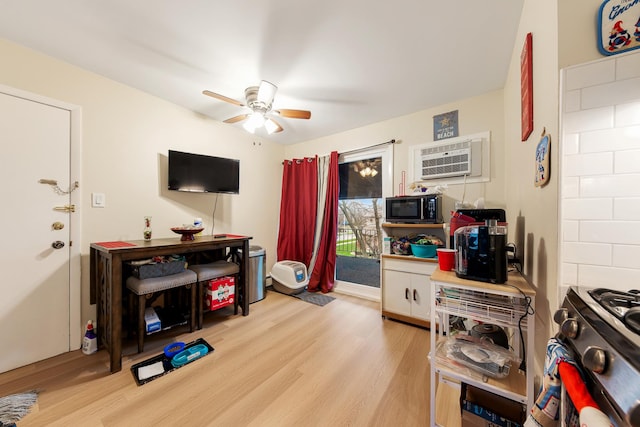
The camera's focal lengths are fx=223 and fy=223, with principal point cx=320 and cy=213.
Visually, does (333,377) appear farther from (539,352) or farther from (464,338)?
(539,352)

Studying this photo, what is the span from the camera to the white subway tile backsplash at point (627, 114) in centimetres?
73

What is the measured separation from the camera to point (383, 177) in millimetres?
2934

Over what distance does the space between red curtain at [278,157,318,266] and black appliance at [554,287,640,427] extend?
2.89 meters

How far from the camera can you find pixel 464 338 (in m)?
1.26

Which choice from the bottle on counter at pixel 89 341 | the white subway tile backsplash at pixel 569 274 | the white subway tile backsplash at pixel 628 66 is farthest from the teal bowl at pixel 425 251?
the bottle on counter at pixel 89 341

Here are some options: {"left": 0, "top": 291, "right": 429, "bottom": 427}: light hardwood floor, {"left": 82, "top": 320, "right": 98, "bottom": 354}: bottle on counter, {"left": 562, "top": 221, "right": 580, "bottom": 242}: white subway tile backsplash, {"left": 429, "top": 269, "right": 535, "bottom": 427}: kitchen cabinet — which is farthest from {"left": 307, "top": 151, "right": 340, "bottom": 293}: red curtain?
{"left": 562, "top": 221, "right": 580, "bottom": 242}: white subway tile backsplash

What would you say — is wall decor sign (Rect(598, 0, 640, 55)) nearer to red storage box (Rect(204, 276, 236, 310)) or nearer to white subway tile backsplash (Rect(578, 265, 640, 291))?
A: white subway tile backsplash (Rect(578, 265, 640, 291))

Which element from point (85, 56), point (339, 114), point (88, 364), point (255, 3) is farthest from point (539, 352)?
point (85, 56)

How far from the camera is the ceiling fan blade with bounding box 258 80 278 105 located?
182 centimetres

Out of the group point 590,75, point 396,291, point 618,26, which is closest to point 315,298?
point 396,291

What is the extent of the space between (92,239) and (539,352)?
321 centimetres

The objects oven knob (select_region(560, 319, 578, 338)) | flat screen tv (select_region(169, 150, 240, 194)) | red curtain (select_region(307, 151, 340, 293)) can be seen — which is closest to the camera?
oven knob (select_region(560, 319, 578, 338))

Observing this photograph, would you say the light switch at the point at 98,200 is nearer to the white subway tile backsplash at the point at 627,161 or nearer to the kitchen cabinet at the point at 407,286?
the kitchen cabinet at the point at 407,286

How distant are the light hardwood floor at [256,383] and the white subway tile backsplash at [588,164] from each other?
1.39m
